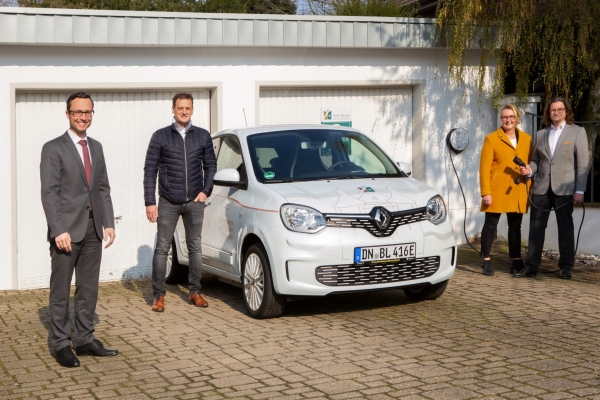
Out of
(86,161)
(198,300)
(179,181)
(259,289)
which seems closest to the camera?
(86,161)

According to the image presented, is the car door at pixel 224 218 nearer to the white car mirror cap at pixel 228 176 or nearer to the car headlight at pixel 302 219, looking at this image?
the white car mirror cap at pixel 228 176

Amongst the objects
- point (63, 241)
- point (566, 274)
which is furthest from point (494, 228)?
point (63, 241)

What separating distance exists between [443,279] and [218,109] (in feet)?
15.1

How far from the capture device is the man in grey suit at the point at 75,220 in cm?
680

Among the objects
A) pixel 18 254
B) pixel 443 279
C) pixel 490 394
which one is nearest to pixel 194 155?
pixel 443 279

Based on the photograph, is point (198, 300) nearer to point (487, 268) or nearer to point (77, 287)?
point (77, 287)

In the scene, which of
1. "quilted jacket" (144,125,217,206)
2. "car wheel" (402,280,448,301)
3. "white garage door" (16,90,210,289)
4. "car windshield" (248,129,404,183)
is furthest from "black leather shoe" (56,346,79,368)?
"white garage door" (16,90,210,289)

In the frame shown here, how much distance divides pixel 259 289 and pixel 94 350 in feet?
5.89

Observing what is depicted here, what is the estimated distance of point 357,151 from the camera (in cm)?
929

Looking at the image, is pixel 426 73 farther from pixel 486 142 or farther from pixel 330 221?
pixel 330 221

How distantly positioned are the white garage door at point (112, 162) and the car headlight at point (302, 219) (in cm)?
413

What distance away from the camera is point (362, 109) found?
13141mm

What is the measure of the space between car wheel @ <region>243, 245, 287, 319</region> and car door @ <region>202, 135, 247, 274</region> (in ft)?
1.24

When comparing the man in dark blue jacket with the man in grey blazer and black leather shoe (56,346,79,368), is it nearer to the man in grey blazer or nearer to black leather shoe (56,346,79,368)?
black leather shoe (56,346,79,368)
